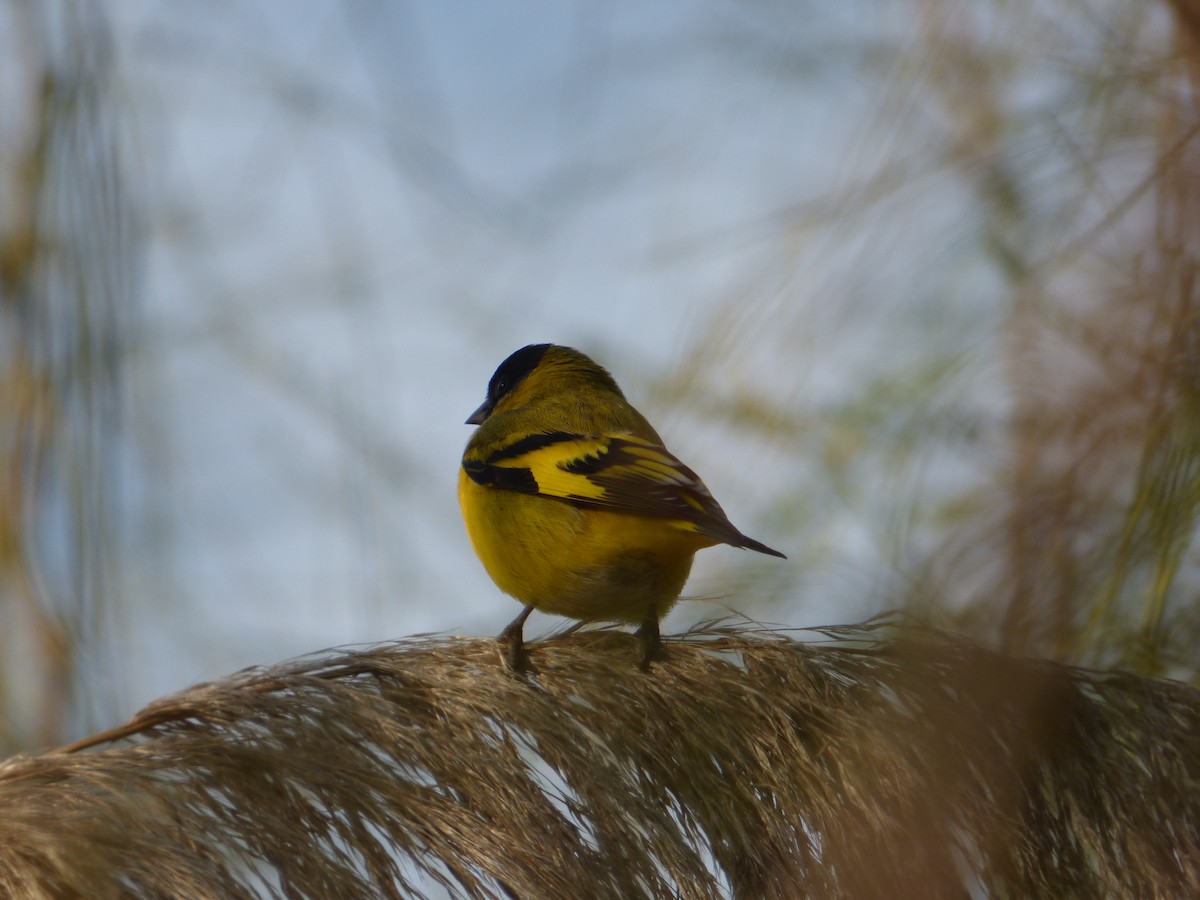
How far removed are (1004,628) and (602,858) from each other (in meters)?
0.81

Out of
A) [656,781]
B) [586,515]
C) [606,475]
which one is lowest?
[656,781]

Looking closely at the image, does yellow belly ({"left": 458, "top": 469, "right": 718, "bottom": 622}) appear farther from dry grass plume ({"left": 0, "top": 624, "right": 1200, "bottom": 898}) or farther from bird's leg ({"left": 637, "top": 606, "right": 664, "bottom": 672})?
dry grass plume ({"left": 0, "top": 624, "right": 1200, "bottom": 898})

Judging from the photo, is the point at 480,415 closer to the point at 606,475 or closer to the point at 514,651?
the point at 606,475

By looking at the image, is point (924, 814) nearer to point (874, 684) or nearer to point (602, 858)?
point (874, 684)

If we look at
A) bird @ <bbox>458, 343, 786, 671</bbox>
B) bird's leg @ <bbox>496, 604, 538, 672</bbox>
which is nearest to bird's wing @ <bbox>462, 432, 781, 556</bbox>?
bird @ <bbox>458, 343, 786, 671</bbox>

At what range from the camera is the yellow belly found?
396cm

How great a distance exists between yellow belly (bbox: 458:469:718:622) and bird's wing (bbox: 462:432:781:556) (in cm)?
5

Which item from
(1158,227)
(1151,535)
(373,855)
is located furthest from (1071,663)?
(373,855)

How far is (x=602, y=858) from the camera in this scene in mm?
2318

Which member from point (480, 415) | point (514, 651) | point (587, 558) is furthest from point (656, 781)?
point (480, 415)

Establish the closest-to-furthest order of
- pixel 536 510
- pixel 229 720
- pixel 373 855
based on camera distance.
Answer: pixel 373 855 → pixel 229 720 → pixel 536 510

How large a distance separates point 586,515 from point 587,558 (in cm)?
15

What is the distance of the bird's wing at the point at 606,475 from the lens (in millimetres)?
3684

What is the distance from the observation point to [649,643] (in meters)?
3.00
